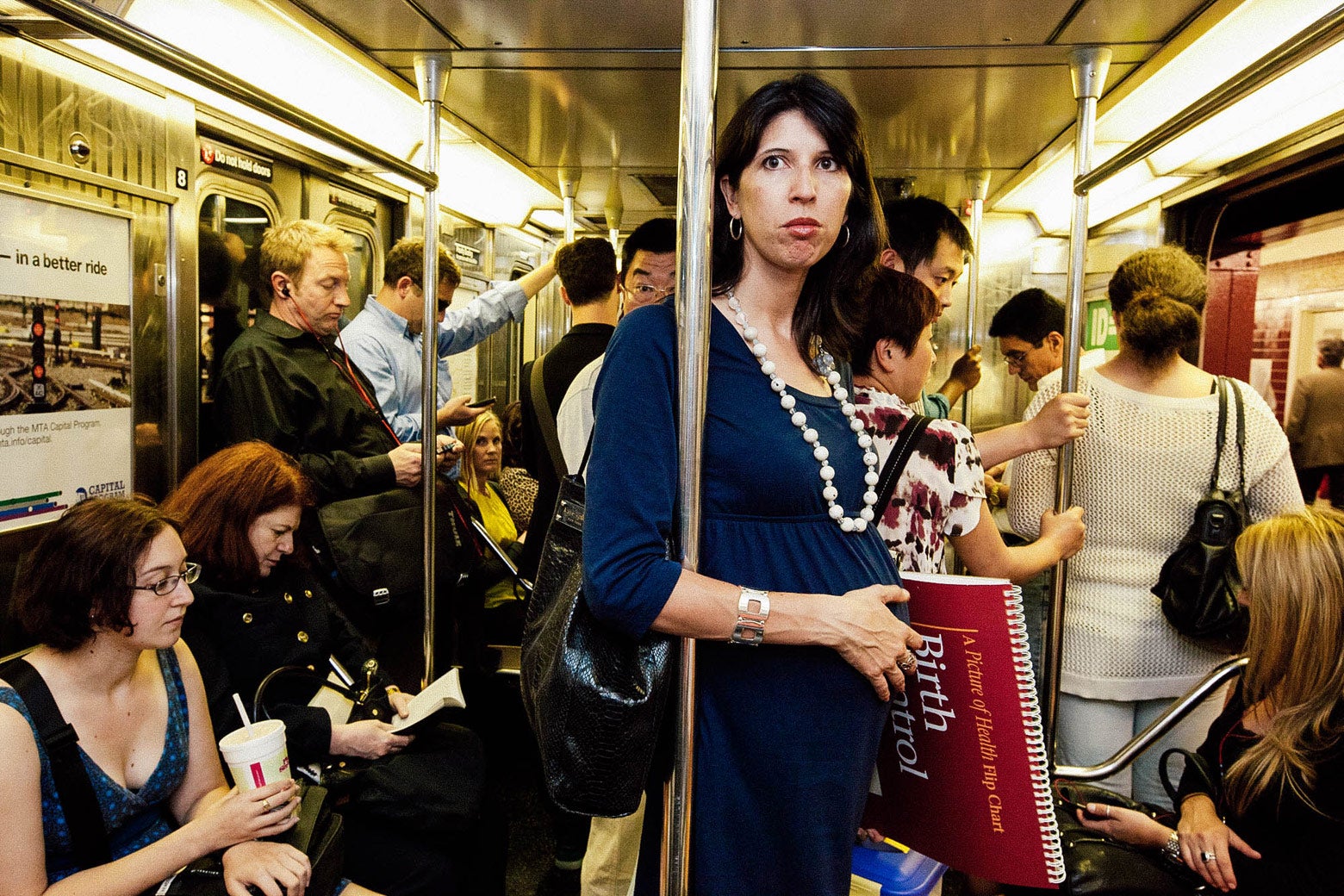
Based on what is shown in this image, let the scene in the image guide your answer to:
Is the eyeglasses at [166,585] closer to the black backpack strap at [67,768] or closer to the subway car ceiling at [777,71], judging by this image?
the black backpack strap at [67,768]

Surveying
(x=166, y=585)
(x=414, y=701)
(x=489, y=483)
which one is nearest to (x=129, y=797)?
(x=166, y=585)

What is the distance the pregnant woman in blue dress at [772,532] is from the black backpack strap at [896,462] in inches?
2.7

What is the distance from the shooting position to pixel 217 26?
262cm

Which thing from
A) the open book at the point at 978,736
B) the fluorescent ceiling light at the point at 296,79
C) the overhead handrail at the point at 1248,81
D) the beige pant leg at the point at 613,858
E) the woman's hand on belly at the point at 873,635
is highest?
the fluorescent ceiling light at the point at 296,79

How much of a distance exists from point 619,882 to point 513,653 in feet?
6.04

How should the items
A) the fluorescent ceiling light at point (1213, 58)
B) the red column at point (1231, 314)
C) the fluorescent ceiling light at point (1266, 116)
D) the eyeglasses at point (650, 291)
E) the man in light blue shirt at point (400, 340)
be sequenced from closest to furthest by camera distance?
the fluorescent ceiling light at point (1213, 58) → the fluorescent ceiling light at point (1266, 116) → the eyeglasses at point (650, 291) → the man in light blue shirt at point (400, 340) → the red column at point (1231, 314)

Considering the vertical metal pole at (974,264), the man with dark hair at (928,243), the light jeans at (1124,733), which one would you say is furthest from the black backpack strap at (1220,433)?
the vertical metal pole at (974,264)

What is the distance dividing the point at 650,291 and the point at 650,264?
0.29 ft

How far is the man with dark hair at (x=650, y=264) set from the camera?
311 centimetres

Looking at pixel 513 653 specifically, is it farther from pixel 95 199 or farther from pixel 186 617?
pixel 95 199

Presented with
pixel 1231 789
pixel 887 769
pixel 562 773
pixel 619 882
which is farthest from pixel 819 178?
pixel 619 882

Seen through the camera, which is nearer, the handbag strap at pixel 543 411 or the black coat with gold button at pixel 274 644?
the black coat with gold button at pixel 274 644

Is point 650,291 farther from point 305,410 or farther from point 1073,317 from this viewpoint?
point 1073,317

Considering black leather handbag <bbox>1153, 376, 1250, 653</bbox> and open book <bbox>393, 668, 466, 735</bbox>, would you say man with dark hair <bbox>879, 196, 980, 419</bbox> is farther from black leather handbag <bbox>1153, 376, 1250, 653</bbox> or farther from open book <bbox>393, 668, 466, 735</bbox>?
open book <bbox>393, 668, 466, 735</bbox>
